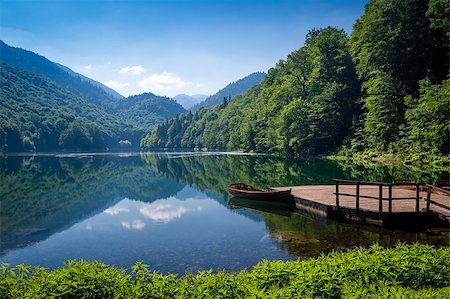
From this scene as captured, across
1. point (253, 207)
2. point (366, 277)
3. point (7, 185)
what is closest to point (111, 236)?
point (253, 207)

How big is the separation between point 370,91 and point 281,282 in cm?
6174

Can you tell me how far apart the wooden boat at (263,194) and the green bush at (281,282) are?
1776 cm

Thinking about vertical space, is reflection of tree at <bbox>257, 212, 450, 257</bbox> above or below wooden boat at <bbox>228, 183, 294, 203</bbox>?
below

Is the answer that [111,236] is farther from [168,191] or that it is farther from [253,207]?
[168,191]

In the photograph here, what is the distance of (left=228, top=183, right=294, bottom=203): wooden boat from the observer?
1085 inches

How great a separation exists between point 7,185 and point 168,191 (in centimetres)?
2265

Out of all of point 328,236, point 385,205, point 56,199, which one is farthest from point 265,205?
point 56,199

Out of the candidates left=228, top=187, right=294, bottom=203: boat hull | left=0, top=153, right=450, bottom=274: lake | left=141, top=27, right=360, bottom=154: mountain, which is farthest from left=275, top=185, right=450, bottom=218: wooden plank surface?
left=141, top=27, right=360, bottom=154: mountain

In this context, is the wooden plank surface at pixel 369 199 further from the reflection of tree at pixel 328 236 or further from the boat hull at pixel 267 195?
the reflection of tree at pixel 328 236

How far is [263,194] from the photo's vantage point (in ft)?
96.1

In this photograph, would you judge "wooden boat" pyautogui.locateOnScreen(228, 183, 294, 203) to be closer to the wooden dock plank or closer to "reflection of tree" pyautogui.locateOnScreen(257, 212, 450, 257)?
the wooden dock plank

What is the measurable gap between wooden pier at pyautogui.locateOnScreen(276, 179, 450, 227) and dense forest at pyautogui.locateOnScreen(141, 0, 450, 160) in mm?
23337

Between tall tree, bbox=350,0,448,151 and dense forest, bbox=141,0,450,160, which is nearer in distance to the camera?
dense forest, bbox=141,0,450,160

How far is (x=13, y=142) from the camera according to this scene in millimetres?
156875
